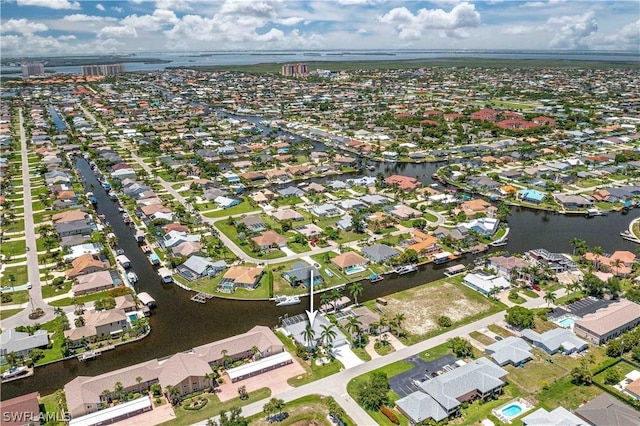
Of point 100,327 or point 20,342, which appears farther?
point 100,327

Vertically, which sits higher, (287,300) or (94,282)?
(94,282)

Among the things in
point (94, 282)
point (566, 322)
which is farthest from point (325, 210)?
point (566, 322)

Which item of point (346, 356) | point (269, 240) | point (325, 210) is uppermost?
point (325, 210)

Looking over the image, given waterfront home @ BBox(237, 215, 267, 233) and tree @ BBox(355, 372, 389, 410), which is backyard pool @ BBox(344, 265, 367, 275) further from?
Answer: tree @ BBox(355, 372, 389, 410)

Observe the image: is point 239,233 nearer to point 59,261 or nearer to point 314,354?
point 59,261

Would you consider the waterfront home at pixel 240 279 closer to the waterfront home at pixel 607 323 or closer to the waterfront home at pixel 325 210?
the waterfront home at pixel 325 210

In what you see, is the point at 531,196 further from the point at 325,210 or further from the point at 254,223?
the point at 254,223

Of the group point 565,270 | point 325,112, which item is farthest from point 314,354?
point 325,112
